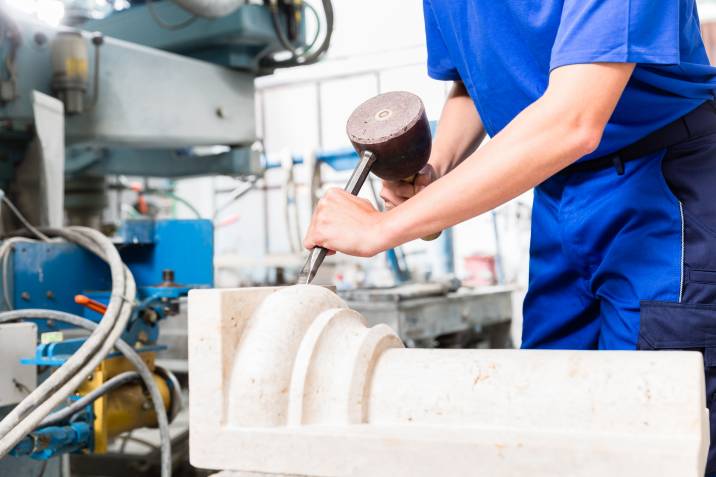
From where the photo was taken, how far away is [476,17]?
3.36ft

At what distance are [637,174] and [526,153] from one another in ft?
0.95

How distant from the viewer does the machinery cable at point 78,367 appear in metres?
0.98

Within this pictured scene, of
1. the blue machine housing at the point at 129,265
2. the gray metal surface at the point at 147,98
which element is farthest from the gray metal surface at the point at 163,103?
the blue machine housing at the point at 129,265

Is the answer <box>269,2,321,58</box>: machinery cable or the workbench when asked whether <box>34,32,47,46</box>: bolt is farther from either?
the workbench

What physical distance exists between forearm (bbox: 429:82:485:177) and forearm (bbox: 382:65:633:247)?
0.44 meters

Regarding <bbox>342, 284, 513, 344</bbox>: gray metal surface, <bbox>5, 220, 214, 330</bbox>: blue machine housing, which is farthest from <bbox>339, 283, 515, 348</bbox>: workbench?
<bbox>5, 220, 214, 330</bbox>: blue machine housing

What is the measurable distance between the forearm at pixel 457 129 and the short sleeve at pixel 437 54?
Result: 0.06 m

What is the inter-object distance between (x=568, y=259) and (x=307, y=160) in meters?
2.43

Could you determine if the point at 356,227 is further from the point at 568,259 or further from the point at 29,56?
the point at 29,56

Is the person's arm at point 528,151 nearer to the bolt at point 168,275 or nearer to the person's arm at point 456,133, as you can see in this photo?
the person's arm at point 456,133

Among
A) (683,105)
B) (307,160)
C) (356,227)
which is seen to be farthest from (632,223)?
(307,160)

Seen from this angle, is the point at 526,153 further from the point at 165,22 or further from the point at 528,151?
the point at 165,22

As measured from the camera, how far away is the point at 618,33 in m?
0.79

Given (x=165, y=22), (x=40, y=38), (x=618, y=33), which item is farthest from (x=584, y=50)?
(x=165, y=22)
